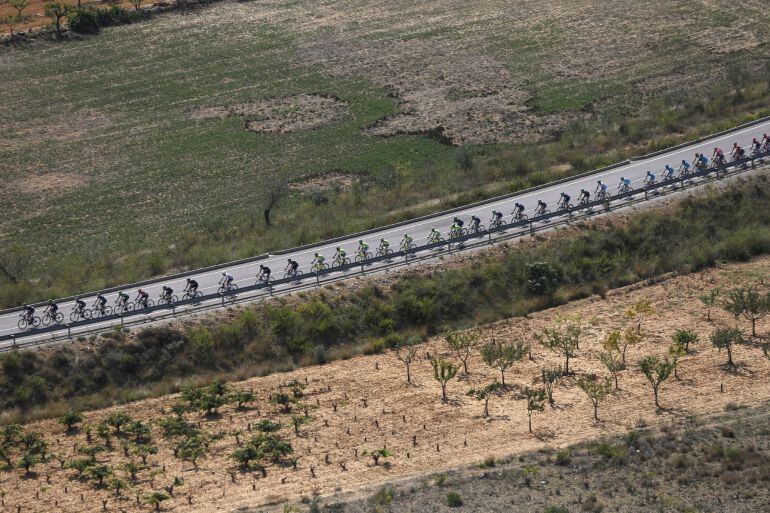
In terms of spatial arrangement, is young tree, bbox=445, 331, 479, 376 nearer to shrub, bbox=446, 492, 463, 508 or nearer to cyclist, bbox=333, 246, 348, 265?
cyclist, bbox=333, 246, 348, 265

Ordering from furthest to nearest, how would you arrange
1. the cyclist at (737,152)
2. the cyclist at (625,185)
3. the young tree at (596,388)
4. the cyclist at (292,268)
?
the cyclist at (737,152)
the cyclist at (625,185)
the cyclist at (292,268)
the young tree at (596,388)

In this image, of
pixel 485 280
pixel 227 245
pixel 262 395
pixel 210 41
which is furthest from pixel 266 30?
pixel 262 395

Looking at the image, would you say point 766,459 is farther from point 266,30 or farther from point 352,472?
point 266,30

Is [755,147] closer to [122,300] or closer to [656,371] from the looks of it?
[656,371]

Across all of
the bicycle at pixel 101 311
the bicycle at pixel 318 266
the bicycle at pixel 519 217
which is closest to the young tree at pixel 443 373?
the bicycle at pixel 318 266

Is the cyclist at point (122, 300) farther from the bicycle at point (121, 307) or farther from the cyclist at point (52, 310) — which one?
the cyclist at point (52, 310)

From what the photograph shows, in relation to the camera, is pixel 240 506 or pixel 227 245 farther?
pixel 227 245
